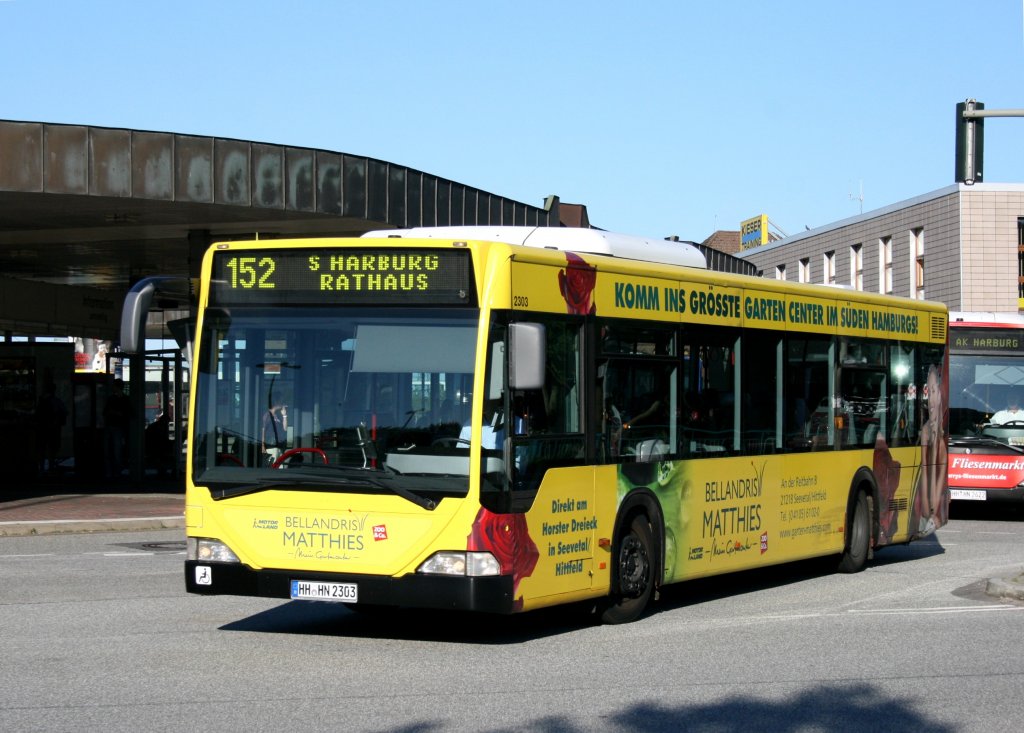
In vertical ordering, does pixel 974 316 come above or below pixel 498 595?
above

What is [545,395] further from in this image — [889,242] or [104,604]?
[889,242]

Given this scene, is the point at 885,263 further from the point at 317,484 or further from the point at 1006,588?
the point at 317,484

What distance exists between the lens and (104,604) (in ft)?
40.3

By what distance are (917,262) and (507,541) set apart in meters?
40.7

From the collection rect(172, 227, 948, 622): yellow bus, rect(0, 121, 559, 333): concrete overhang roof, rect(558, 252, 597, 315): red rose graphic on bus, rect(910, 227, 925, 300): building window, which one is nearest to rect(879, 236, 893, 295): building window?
rect(910, 227, 925, 300): building window

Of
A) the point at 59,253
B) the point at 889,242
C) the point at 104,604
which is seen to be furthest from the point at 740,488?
the point at 889,242

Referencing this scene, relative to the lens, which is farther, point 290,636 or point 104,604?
point 104,604

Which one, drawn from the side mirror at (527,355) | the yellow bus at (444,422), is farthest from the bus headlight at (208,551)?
the side mirror at (527,355)

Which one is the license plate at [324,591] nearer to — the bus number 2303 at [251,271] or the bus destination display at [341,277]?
the bus destination display at [341,277]

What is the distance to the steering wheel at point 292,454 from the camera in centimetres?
1002

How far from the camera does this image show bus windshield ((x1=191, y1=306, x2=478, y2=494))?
9.79 metres

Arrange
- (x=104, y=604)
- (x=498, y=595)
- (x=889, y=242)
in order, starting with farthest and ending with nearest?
(x=889, y=242), (x=104, y=604), (x=498, y=595)

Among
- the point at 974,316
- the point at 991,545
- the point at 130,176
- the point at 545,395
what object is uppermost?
the point at 130,176

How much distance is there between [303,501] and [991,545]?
39.4 ft
